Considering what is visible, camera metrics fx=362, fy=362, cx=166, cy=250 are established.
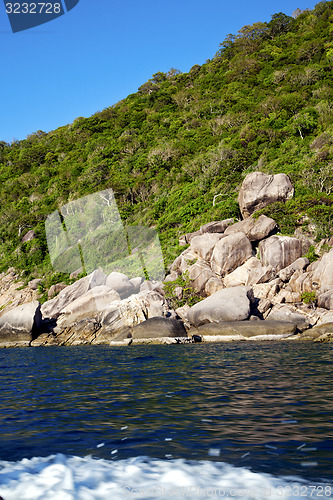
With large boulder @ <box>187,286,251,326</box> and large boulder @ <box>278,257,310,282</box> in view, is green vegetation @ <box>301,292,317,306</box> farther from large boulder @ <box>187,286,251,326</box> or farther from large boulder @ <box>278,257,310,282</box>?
large boulder @ <box>187,286,251,326</box>

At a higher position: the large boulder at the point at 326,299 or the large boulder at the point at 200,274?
the large boulder at the point at 200,274

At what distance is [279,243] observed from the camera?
26781mm

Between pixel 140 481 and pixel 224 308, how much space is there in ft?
60.3

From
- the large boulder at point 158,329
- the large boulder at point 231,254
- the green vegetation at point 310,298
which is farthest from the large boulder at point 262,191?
the large boulder at point 158,329

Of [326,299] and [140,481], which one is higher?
[140,481]

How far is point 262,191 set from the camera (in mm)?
31547

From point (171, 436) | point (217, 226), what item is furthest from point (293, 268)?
point (171, 436)

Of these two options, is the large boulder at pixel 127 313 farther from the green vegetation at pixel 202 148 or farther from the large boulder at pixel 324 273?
the large boulder at pixel 324 273

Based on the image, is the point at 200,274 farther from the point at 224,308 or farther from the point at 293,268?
the point at 293,268

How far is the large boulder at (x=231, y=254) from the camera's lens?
92.1ft

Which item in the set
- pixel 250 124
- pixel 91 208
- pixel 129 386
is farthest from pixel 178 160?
pixel 129 386

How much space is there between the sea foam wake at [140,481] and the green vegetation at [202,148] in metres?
26.3

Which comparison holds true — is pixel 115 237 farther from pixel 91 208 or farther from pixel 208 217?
pixel 208 217

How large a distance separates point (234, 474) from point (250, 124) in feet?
153
